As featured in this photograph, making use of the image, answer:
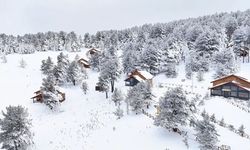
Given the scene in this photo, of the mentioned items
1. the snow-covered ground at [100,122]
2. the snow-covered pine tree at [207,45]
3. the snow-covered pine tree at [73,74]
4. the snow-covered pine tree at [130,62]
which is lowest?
the snow-covered ground at [100,122]

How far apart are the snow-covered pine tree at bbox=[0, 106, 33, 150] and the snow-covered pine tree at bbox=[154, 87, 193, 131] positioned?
20.7 meters

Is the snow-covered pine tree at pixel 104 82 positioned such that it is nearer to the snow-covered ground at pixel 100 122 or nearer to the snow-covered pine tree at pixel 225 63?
the snow-covered ground at pixel 100 122

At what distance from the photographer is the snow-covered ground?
1852 inches

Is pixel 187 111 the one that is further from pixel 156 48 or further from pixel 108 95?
pixel 156 48

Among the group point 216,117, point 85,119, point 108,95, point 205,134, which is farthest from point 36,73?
point 205,134

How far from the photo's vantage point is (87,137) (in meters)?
51.9

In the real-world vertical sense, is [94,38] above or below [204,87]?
above

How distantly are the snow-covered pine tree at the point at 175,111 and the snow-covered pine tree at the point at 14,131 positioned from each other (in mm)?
20666

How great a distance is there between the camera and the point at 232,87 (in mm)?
70875

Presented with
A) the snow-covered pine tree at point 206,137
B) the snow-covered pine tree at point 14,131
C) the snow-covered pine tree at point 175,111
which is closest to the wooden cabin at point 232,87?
the snow-covered pine tree at point 175,111

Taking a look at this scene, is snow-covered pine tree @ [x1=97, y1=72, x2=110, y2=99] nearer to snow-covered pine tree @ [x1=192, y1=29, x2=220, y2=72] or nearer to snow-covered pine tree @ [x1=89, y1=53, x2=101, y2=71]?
snow-covered pine tree @ [x1=89, y1=53, x2=101, y2=71]

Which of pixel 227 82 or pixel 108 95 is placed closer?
pixel 227 82

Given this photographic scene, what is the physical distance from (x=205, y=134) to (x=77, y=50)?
424ft

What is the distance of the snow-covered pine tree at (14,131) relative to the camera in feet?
147
